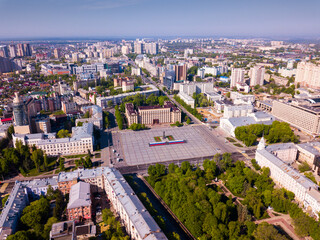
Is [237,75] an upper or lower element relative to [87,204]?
upper

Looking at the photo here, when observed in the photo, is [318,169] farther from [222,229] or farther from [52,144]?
[52,144]

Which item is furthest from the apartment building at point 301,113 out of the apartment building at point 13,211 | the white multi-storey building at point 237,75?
the apartment building at point 13,211

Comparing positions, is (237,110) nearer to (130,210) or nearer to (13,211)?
(130,210)

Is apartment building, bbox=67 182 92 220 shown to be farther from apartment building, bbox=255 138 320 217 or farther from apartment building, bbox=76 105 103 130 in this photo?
apartment building, bbox=76 105 103 130

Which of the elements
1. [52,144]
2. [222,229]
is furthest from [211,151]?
[52,144]

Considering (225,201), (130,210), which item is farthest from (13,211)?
(225,201)

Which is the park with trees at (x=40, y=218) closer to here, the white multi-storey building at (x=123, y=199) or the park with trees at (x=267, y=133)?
the white multi-storey building at (x=123, y=199)

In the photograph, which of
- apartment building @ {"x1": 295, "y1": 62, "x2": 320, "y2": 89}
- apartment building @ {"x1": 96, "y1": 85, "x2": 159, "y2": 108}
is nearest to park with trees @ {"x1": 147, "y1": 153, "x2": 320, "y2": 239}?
apartment building @ {"x1": 96, "y1": 85, "x2": 159, "y2": 108}
